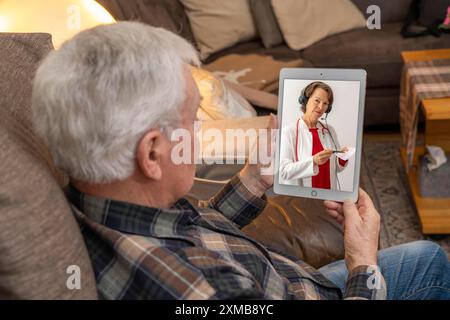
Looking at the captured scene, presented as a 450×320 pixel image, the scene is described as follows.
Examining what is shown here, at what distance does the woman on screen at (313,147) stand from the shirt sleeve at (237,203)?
10cm

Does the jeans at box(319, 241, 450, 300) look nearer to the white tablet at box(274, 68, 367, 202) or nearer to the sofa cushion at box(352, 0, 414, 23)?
the white tablet at box(274, 68, 367, 202)

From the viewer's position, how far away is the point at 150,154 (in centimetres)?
87

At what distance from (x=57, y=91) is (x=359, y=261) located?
623mm

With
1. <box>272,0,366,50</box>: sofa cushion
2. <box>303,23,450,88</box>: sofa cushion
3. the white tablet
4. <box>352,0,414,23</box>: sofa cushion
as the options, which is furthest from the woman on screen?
<box>352,0,414,23</box>: sofa cushion

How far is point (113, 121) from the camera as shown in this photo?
79 centimetres

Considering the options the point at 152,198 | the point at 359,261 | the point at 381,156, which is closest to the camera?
the point at 152,198

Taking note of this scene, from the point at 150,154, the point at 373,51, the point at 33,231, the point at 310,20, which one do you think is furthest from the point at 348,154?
the point at 310,20

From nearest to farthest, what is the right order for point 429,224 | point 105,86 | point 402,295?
point 105,86
point 402,295
point 429,224

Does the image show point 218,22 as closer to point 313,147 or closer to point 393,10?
point 393,10

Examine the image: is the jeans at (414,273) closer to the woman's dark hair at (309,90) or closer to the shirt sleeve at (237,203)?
the shirt sleeve at (237,203)

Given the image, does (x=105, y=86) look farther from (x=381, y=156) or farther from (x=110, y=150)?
(x=381, y=156)

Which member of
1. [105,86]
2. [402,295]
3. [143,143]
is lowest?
[402,295]

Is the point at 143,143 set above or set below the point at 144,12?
above
